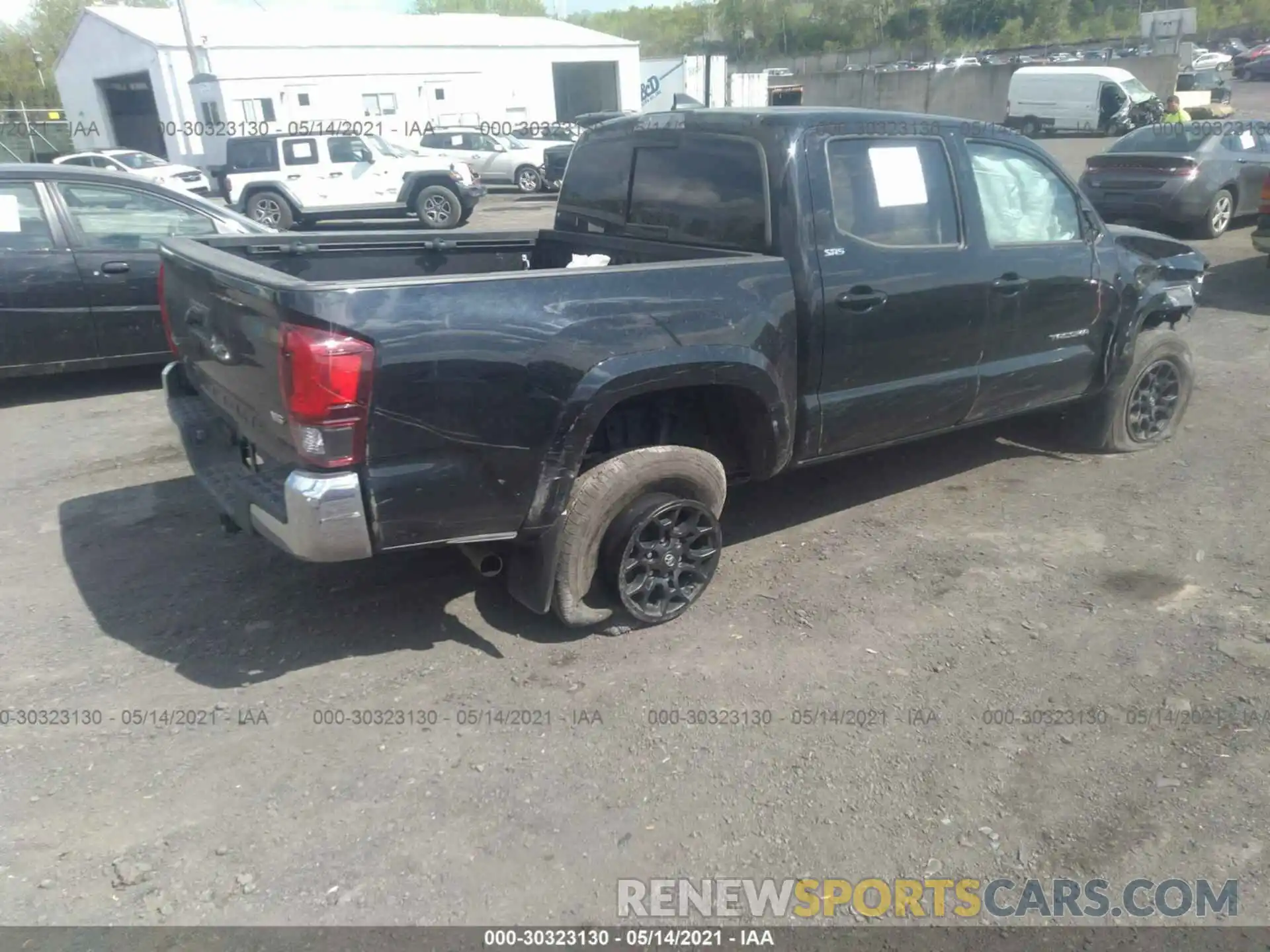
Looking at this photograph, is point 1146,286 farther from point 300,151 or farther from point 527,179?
point 527,179

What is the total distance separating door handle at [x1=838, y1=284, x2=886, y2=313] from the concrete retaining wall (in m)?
37.3

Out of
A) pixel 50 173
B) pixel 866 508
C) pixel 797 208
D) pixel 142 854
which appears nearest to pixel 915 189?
pixel 797 208

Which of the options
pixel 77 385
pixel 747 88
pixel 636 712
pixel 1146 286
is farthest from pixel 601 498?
pixel 747 88

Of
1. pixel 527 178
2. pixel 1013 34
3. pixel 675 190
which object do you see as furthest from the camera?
pixel 1013 34

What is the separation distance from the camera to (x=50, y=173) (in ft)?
22.4

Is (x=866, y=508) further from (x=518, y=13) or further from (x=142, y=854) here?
(x=518, y=13)

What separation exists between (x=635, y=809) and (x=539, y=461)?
1.20m

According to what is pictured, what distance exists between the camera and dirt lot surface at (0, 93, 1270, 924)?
2768 millimetres

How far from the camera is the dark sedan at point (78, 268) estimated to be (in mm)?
6590

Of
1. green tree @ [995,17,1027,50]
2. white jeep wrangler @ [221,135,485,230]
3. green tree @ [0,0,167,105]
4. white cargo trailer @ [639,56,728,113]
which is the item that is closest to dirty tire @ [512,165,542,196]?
white jeep wrangler @ [221,135,485,230]

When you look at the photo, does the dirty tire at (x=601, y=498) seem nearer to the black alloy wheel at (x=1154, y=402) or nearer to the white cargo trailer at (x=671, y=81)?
the black alloy wheel at (x=1154, y=402)

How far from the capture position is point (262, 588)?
4281mm

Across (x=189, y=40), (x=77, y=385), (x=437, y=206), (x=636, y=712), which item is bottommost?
(x=437, y=206)

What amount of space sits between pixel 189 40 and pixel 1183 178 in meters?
26.5
